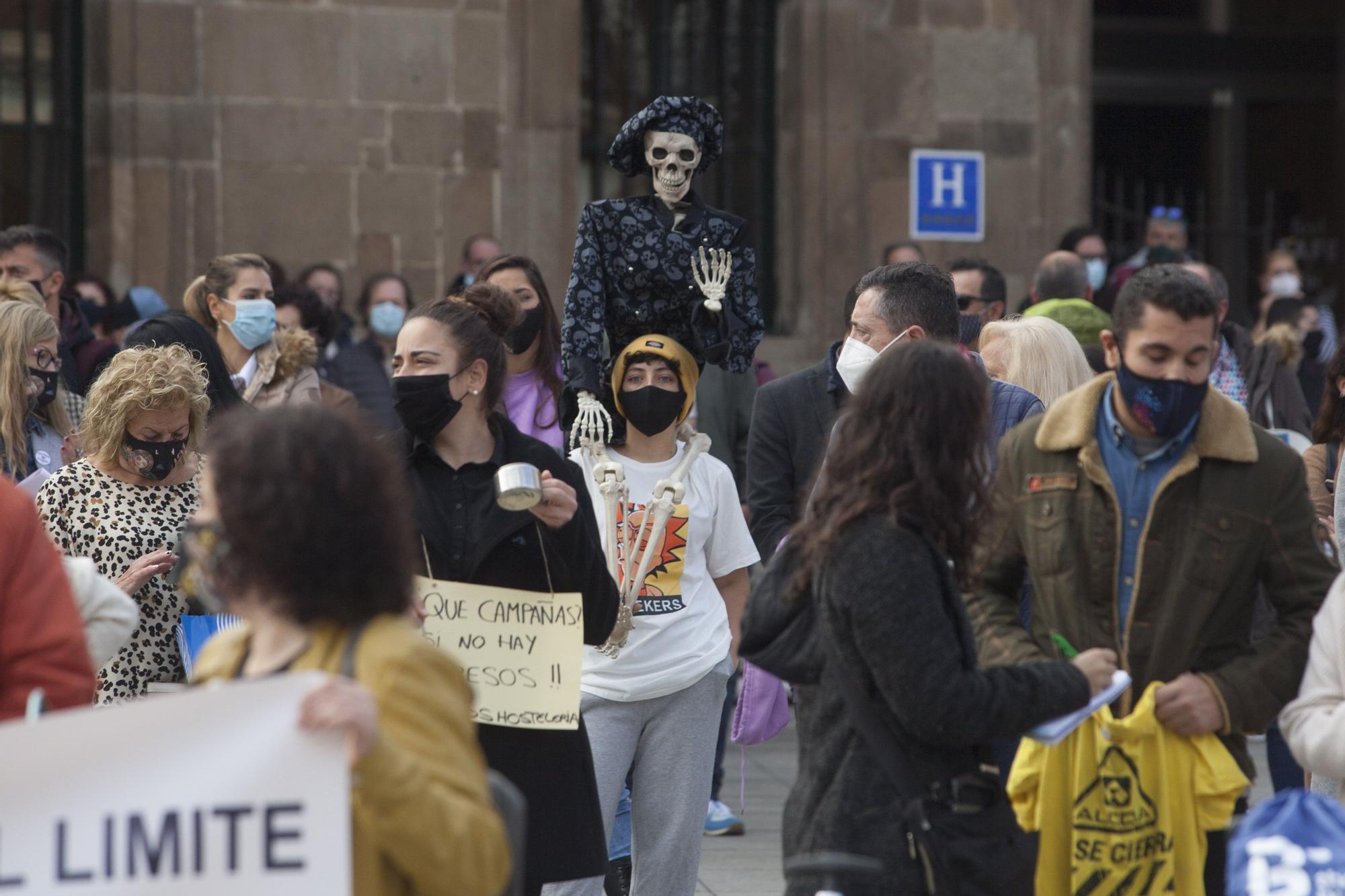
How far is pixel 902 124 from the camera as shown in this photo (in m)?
12.5

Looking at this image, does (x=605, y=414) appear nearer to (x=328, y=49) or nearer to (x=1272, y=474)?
(x=1272, y=474)

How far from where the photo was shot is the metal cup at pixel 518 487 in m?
4.12

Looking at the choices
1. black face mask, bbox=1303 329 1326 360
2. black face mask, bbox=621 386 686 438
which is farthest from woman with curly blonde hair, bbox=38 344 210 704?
black face mask, bbox=1303 329 1326 360

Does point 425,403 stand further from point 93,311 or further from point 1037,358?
point 93,311

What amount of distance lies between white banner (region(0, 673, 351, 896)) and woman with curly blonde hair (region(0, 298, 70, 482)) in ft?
11.6

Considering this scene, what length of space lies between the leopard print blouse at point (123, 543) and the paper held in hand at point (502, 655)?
3.66 ft

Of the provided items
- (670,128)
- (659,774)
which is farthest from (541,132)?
(659,774)

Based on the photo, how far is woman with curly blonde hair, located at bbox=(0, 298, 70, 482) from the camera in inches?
243

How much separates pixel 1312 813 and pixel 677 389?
8.65 ft

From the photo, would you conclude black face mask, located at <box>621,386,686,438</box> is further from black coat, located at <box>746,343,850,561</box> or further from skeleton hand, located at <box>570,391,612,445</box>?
black coat, located at <box>746,343,850,561</box>

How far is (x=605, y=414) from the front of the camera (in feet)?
18.3

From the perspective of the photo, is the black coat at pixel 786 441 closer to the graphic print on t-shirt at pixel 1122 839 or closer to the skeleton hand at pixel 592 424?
the skeleton hand at pixel 592 424

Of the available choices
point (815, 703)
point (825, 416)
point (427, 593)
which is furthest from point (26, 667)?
point (825, 416)

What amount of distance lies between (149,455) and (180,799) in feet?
8.43
